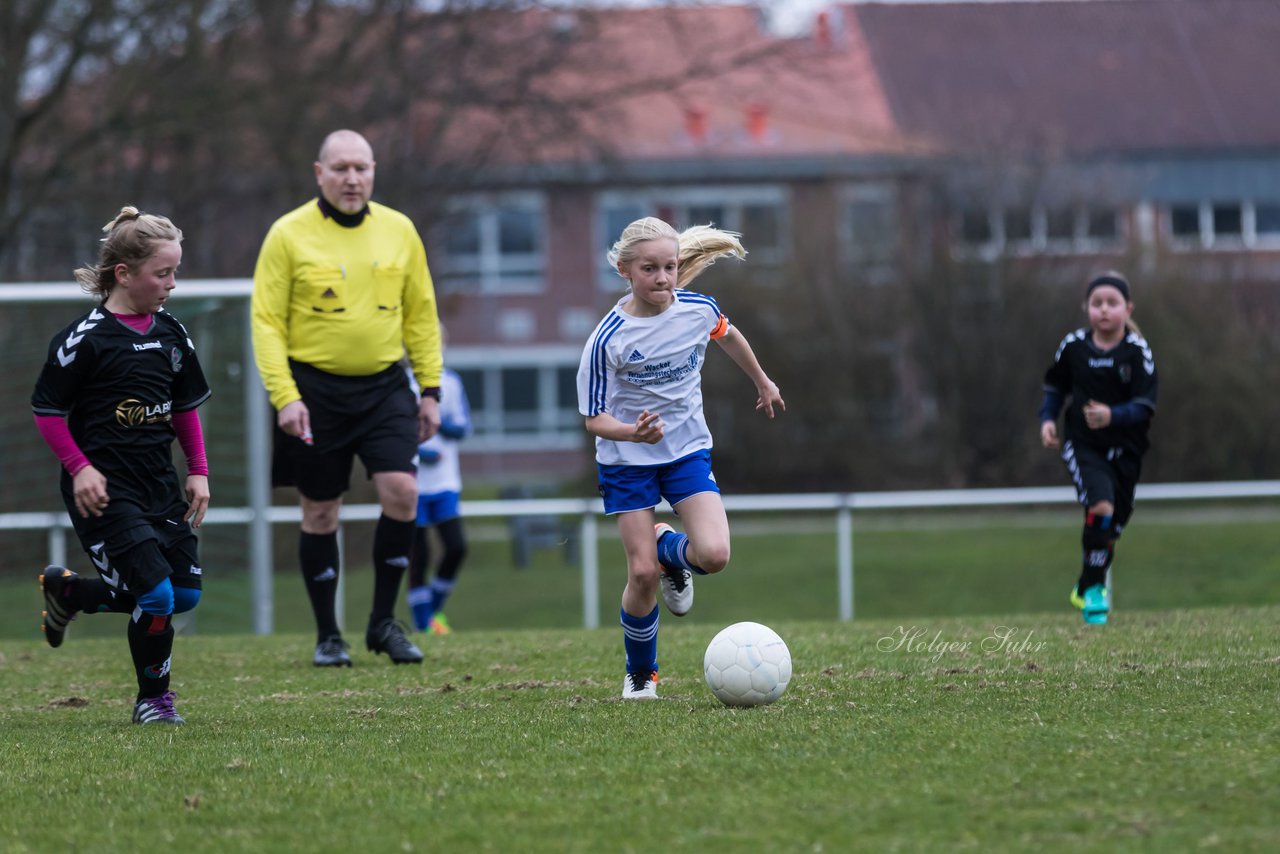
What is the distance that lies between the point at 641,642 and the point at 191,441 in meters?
1.81

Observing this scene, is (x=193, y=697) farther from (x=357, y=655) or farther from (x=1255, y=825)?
(x=1255, y=825)

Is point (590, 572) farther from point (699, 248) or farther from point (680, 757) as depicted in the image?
point (680, 757)

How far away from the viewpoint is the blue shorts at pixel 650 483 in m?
6.11

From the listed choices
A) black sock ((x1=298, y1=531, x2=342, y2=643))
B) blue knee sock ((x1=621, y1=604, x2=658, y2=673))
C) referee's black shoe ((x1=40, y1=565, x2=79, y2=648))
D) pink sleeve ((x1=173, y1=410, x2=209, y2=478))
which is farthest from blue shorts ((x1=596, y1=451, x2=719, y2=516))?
black sock ((x1=298, y1=531, x2=342, y2=643))

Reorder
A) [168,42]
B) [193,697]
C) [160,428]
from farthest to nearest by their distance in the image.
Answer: [168,42], [193,697], [160,428]

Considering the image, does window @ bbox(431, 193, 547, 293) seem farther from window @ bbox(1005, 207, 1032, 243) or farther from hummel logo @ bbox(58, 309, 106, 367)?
hummel logo @ bbox(58, 309, 106, 367)

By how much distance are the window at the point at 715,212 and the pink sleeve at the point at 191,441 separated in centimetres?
1828

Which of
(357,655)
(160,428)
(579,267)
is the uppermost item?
(579,267)

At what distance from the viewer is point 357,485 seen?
15.1 metres

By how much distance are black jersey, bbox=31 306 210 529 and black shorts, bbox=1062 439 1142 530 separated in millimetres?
5136

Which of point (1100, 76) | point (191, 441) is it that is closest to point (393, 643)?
point (191, 441)

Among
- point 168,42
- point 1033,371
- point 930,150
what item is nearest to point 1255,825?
point 168,42

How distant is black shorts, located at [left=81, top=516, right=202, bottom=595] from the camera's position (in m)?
5.56

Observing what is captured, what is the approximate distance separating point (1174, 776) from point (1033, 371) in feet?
72.1
